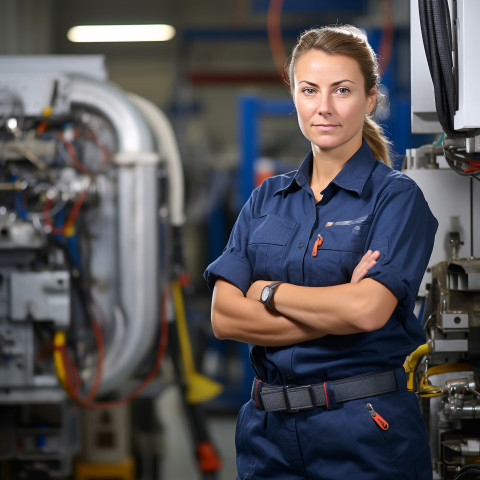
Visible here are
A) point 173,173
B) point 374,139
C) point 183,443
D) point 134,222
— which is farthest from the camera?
point 183,443

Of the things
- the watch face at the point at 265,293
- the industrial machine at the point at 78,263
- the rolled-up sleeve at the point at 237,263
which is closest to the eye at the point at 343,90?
the rolled-up sleeve at the point at 237,263

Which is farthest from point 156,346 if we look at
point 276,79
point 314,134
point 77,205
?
point 276,79

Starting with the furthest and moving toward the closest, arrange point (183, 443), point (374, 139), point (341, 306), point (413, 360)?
point (183, 443)
point (413, 360)
point (374, 139)
point (341, 306)

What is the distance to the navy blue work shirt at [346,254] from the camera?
5.49 feet

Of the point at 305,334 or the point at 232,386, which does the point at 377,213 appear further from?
the point at 232,386

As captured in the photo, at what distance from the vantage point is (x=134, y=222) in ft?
12.2

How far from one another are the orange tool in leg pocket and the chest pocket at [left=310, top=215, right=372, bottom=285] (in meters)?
0.29

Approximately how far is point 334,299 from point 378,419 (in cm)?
28

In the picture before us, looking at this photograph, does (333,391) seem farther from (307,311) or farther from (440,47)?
(440,47)

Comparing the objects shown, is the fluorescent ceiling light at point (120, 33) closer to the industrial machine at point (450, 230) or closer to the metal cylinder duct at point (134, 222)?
the metal cylinder duct at point (134, 222)

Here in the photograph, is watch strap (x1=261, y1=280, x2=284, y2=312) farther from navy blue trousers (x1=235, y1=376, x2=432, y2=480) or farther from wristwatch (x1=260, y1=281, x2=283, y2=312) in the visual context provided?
navy blue trousers (x1=235, y1=376, x2=432, y2=480)

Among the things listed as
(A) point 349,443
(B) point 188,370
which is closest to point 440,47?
(A) point 349,443

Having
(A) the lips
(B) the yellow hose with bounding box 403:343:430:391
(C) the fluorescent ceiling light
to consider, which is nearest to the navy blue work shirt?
(A) the lips

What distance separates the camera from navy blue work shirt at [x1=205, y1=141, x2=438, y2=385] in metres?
1.67
